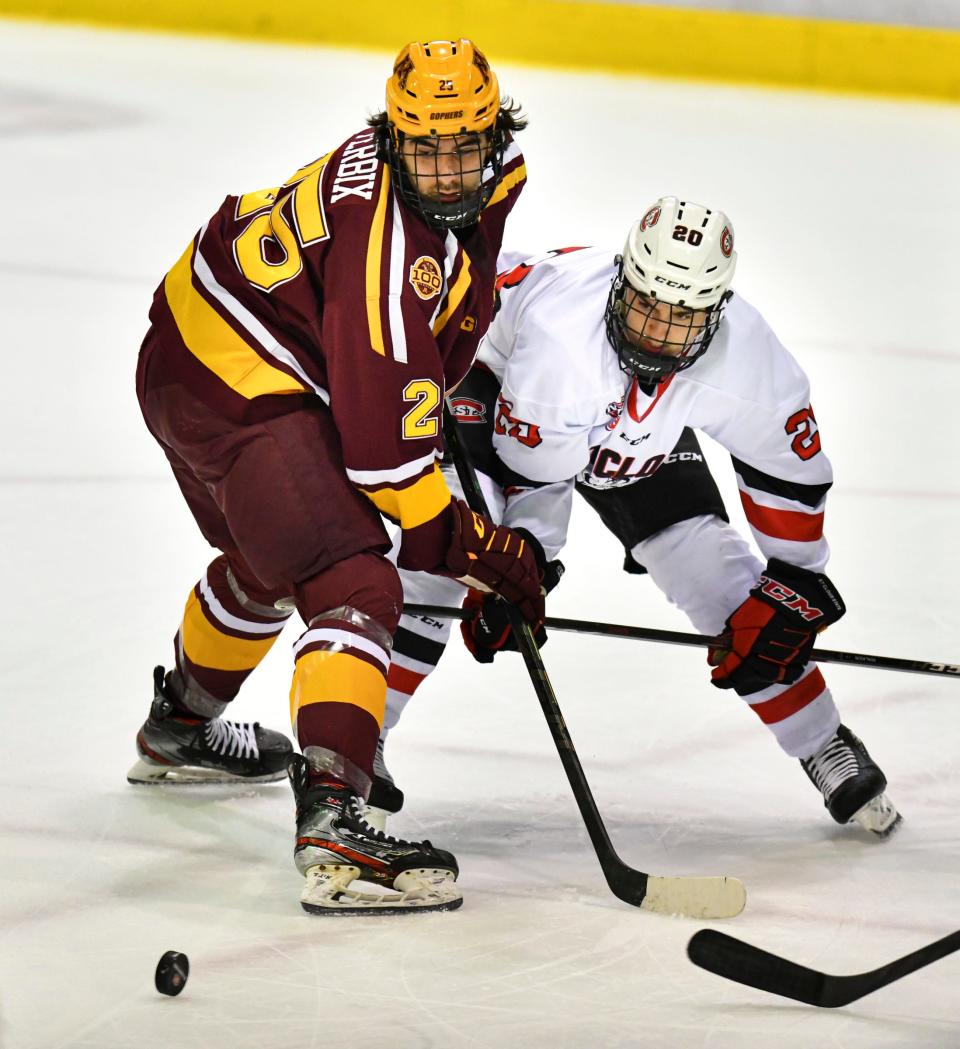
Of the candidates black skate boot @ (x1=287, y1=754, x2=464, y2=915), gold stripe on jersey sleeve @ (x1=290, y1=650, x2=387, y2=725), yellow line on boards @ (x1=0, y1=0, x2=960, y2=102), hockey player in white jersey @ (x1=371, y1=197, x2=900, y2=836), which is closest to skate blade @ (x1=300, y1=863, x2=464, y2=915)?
black skate boot @ (x1=287, y1=754, x2=464, y2=915)

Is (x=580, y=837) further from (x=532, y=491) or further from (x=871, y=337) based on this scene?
(x=871, y=337)

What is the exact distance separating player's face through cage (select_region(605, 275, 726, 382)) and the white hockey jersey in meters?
0.07

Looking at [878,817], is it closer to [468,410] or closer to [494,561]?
[494,561]

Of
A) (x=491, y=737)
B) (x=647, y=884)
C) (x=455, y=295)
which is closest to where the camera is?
(x=647, y=884)

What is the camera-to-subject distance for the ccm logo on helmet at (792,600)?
2.73 m

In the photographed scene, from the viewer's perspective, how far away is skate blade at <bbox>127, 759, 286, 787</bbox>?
2.80 metres

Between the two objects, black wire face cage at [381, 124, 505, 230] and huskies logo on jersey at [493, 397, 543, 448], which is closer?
black wire face cage at [381, 124, 505, 230]

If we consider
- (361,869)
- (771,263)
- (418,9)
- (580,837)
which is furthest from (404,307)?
(418,9)

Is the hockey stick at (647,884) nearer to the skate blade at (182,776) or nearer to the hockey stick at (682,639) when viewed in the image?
the hockey stick at (682,639)

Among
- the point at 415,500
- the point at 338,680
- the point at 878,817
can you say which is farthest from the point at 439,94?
the point at 878,817

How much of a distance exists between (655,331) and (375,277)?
48 cm

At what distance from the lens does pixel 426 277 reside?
7.64 feet

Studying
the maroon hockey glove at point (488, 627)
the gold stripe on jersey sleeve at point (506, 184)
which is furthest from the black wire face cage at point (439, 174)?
the maroon hockey glove at point (488, 627)

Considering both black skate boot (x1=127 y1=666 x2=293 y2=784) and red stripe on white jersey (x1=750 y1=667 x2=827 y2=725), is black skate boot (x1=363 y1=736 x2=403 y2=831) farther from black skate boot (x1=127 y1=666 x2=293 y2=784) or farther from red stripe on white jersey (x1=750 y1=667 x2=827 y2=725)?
red stripe on white jersey (x1=750 y1=667 x2=827 y2=725)
